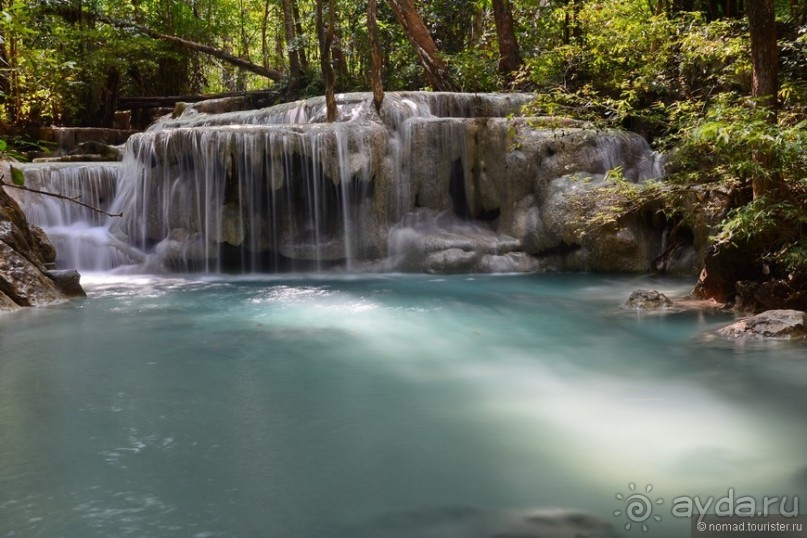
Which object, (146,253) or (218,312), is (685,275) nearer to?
(218,312)

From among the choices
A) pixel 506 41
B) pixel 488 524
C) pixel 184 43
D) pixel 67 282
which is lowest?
pixel 488 524

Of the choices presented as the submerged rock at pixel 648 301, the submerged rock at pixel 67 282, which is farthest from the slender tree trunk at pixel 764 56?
the submerged rock at pixel 67 282

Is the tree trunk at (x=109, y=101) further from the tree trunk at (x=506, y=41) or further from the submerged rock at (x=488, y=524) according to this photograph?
the submerged rock at (x=488, y=524)

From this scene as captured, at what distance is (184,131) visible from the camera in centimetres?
1165

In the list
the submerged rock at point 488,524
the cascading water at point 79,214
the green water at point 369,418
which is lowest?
the submerged rock at point 488,524

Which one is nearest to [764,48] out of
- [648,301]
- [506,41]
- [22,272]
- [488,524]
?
[648,301]

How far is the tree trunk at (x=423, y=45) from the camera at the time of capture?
15.3 metres

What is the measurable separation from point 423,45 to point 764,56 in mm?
10233

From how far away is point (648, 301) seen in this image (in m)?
7.78

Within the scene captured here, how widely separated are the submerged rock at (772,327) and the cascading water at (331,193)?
5115 millimetres

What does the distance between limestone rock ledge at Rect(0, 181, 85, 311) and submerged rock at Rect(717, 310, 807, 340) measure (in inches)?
297

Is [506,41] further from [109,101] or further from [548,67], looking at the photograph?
[109,101]

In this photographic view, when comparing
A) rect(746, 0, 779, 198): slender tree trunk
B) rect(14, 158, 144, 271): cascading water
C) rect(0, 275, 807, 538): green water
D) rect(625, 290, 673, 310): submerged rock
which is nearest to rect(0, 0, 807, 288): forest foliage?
rect(746, 0, 779, 198): slender tree trunk

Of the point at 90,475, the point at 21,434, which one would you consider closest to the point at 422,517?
the point at 90,475
